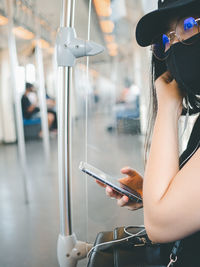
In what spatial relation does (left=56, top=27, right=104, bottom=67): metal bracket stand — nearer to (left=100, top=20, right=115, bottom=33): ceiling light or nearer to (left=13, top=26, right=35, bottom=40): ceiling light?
(left=100, top=20, right=115, bottom=33): ceiling light

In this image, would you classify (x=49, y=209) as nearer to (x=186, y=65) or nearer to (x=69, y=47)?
(x=69, y=47)

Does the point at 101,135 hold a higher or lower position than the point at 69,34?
lower

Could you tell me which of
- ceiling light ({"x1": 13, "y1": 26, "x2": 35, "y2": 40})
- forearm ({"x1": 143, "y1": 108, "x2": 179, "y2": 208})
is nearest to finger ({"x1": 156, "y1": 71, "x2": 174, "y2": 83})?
forearm ({"x1": 143, "y1": 108, "x2": 179, "y2": 208})

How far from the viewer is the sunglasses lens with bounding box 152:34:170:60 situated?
1.90 ft

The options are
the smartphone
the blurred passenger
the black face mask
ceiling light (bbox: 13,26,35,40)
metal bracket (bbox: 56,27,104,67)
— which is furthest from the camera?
the blurred passenger

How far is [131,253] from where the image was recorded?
2.02 feet

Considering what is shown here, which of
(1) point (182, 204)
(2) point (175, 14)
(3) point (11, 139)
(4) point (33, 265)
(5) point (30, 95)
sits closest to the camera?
(1) point (182, 204)

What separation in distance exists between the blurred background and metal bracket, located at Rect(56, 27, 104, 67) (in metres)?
0.07

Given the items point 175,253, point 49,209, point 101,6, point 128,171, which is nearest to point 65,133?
point 128,171

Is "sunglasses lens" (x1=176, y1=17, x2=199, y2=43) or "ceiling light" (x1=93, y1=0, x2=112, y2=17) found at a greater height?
"ceiling light" (x1=93, y1=0, x2=112, y2=17)

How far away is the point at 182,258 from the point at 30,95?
5064mm

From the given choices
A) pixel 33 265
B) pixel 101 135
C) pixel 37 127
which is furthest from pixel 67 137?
pixel 37 127

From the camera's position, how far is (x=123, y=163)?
2967 millimetres

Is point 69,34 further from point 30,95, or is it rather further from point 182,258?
point 30,95
